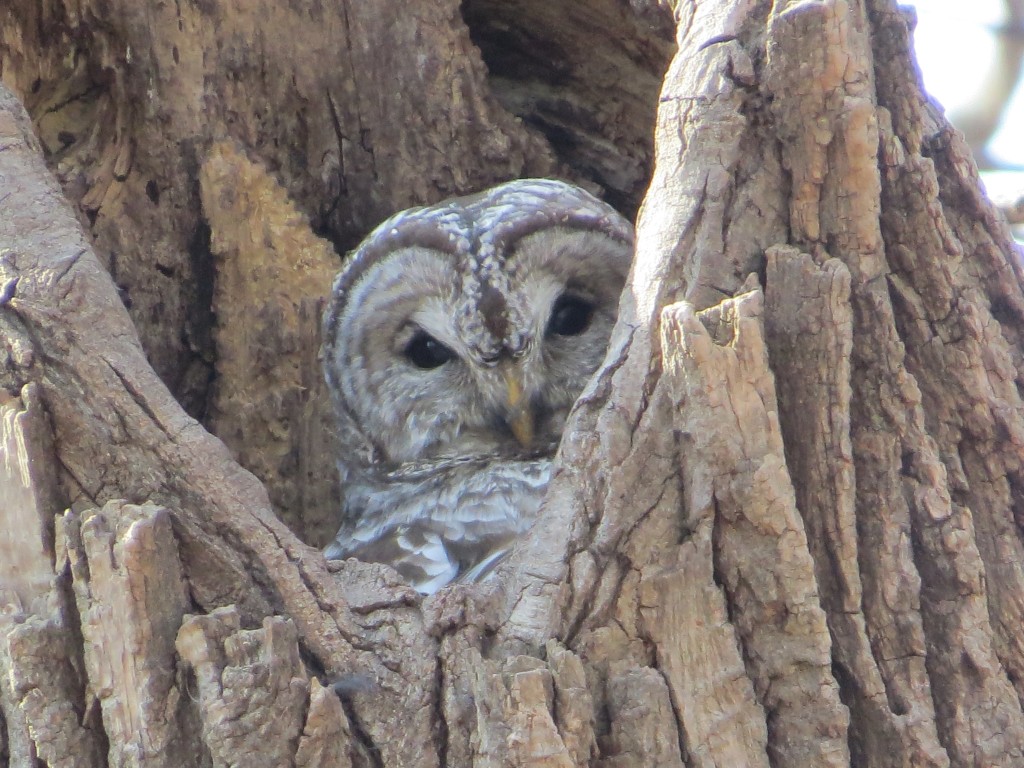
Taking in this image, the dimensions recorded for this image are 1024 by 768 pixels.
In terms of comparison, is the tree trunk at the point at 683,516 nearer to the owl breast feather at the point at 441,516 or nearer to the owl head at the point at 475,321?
the owl breast feather at the point at 441,516

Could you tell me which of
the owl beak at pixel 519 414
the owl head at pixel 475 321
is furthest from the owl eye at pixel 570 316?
the owl beak at pixel 519 414

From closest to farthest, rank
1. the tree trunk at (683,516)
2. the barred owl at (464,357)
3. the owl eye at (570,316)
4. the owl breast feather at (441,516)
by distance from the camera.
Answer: the tree trunk at (683,516)
the owl breast feather at (441,516)
the barred owl at (464,357)
the owl eye at (570,316)

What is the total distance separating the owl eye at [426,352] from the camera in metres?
2.95

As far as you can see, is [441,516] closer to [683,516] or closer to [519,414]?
[519,414]

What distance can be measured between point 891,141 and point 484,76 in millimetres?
1500

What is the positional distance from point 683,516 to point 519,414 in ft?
3.41

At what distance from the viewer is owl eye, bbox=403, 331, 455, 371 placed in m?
2.95

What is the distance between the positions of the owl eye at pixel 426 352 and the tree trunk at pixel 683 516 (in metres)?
1.04

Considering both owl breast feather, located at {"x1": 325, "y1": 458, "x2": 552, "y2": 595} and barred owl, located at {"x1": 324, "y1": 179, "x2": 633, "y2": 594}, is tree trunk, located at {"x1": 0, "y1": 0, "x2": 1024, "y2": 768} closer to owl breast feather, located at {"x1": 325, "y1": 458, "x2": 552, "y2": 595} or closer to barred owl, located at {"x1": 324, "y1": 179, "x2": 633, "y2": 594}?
owl breast feather, located at {"x1": 325, "y1": 458, "x2": 552, "y2": 595}

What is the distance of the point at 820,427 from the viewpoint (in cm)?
180

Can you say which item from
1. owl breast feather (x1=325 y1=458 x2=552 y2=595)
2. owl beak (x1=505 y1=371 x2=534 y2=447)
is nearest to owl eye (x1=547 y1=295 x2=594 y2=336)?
owl beak (x1=505 y1=371 x2=534 y2=447)

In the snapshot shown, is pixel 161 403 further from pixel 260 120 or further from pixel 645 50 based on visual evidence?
pixel 645 50

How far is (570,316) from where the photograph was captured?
2904mm

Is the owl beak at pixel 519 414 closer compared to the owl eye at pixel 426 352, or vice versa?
the owl beak at pixel 519 414
